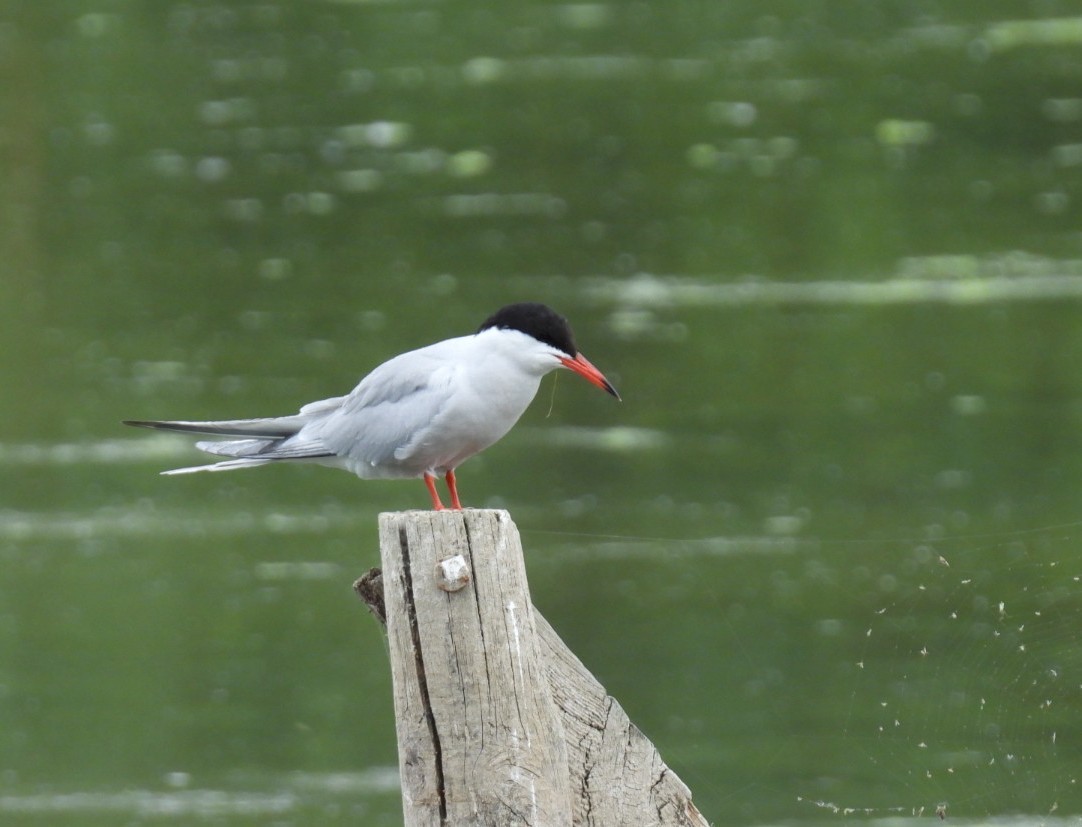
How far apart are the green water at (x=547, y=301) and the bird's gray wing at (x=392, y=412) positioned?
147 inches

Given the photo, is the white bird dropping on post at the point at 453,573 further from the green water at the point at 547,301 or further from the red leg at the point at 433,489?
the green water at the point at 547,301

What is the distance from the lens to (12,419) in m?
7.95

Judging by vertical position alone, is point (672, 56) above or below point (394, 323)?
above

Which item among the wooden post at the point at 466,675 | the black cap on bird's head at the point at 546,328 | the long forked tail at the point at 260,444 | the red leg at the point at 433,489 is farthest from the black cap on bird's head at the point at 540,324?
the wooden post at the point at 466,675

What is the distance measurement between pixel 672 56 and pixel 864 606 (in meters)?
2.90

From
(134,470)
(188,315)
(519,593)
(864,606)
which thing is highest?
(188,315)

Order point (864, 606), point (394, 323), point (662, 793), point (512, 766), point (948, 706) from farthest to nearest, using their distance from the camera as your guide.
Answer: point (394, 323), point (864, 606), point (948, 706), point (662, 793), point (512, 766)

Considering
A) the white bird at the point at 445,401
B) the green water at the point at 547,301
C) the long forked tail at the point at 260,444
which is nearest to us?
the white bird at the point at 445,401

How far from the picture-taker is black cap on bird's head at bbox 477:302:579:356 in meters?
3.28

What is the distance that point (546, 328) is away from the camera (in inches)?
129

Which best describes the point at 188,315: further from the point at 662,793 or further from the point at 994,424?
the point at 662,793

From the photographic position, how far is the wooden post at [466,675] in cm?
223

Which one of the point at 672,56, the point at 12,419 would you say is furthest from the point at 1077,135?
the point at 12,419

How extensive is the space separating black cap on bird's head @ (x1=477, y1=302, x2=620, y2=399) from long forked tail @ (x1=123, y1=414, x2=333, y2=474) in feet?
1.70
